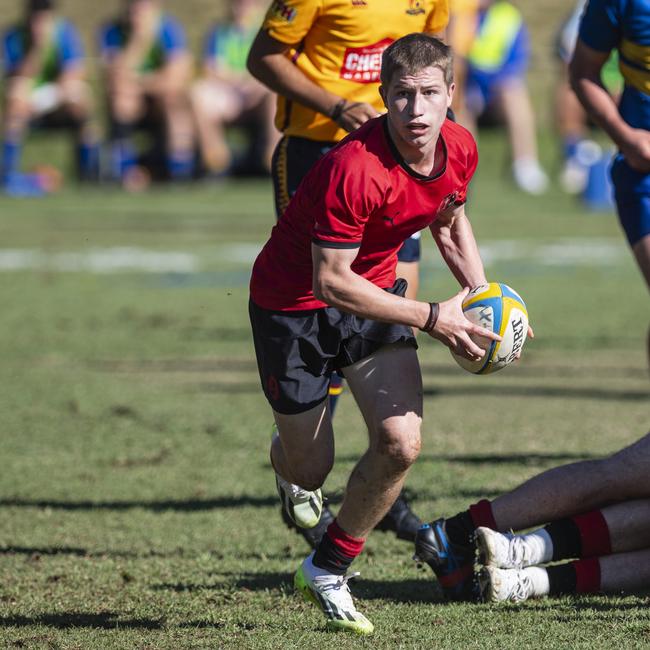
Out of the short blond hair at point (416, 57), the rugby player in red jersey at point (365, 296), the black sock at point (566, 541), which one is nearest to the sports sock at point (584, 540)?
the black sock at point (566, 541)

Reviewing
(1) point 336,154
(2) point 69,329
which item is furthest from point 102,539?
(2) point 69,329

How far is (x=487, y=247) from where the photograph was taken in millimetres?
14469

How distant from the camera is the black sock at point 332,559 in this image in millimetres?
4469

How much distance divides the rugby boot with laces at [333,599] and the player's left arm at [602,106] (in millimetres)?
2428

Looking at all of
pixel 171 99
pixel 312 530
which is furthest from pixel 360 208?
pixel 171 99

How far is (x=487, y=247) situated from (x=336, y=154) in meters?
10.3

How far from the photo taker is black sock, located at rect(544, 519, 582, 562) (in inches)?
185

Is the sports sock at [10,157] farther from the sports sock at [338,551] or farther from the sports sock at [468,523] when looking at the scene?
the sports sock at [338,551]

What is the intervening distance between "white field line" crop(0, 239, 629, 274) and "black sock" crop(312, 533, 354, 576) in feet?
29.9

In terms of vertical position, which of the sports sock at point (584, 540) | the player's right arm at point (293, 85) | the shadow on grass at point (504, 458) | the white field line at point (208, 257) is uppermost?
the player's right arm at point (293, 85)

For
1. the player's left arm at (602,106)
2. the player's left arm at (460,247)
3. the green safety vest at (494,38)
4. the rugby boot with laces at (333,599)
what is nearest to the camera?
the rugby boot with laces at (333,599)

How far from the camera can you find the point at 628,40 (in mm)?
5996

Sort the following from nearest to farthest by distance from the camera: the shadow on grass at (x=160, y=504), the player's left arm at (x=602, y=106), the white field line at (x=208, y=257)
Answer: the player's left arm at (x=602, y=106)
the shadow on grass at (x=160, y=504)
the white field line at (x=208, y=257)

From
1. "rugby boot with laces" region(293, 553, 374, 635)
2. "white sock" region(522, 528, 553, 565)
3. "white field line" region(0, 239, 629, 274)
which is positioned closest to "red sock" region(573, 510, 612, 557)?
"white sock" region(522, 528, 553, 565)
